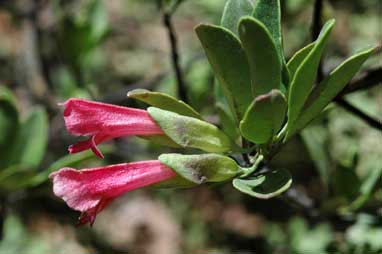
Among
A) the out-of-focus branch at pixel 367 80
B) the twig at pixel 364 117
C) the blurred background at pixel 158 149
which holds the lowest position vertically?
the blurred background at pixel 158 149

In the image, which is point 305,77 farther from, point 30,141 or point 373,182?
point 30,141

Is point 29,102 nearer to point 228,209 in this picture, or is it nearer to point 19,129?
point 19,129

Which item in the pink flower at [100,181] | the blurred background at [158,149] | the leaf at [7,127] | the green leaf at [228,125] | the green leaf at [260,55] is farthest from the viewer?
the leaf at [7,127]

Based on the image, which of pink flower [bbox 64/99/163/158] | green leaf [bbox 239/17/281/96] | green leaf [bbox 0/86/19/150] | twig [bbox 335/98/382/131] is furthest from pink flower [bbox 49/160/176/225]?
green leaf [bbox 0/86/19/150]

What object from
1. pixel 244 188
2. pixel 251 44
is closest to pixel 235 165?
pixel 244 188

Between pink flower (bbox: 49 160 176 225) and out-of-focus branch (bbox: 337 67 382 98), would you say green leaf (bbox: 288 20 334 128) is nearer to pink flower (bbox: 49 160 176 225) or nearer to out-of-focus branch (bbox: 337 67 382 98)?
pink flower (bbox: 49 160 176 225)

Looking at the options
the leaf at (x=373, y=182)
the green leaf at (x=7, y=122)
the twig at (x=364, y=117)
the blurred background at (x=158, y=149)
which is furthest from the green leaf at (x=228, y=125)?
the green leaf at (x=7, y=122)

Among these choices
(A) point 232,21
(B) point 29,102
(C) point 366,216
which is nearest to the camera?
(A) point 232,21

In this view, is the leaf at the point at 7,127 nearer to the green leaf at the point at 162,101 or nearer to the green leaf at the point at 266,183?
the green leaf at the point at 162,101
